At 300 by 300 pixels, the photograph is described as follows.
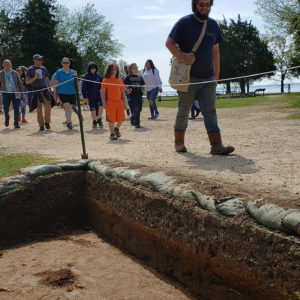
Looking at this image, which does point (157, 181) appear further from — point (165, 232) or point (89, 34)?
point (89, 34)

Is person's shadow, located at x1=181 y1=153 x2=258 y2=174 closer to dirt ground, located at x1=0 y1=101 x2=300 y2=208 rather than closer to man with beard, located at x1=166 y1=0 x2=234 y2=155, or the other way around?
dirt ground, located at x1=0 y1=101 x2=300 y2=208

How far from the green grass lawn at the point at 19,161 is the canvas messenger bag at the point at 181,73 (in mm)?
2224

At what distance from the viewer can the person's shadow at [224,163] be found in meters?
5.37

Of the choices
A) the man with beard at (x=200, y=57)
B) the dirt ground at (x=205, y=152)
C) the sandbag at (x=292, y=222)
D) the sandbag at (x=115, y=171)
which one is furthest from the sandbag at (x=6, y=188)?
the sandbag at (x=292, y=222)

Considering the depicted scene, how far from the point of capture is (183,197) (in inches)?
148

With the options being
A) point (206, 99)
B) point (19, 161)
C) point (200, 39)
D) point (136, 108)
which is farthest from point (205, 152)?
point (136, 108)

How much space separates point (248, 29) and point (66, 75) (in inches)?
2520

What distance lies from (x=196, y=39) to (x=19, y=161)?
132 inches

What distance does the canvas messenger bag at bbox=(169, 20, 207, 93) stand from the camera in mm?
6195

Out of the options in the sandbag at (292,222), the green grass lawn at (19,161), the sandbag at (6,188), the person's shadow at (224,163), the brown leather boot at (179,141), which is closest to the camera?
the sandbag at (292,222)

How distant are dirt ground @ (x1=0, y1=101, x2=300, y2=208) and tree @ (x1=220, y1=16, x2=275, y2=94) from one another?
186ft

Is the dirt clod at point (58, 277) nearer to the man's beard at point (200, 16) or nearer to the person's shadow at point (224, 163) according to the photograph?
the person's shadow at point (224, 163)

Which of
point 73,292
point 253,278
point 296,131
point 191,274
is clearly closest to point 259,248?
point 253,278

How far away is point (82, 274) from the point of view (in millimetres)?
4125
